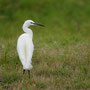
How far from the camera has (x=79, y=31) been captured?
11.9 meters

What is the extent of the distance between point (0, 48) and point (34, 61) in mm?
1523

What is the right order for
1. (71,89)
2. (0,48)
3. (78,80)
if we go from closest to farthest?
1. (71,89)
2. (78,80)
3. (0,48)

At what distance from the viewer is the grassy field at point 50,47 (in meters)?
5.82

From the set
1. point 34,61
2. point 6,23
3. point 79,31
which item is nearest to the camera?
point 34,61

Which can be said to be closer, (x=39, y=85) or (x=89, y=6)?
(x=39, y=85)

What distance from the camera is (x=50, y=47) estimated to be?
327 inches

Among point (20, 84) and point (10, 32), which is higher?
point (10, 32)

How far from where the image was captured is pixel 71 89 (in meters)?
5.46

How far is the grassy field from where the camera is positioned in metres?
5.82

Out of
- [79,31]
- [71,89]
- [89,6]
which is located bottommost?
[71,89]

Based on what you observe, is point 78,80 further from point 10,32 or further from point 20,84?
point 10,32

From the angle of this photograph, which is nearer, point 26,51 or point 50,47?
point 26,51

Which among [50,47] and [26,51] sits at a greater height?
[50,47]

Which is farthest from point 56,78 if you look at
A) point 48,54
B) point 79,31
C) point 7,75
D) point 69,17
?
point 69,17
